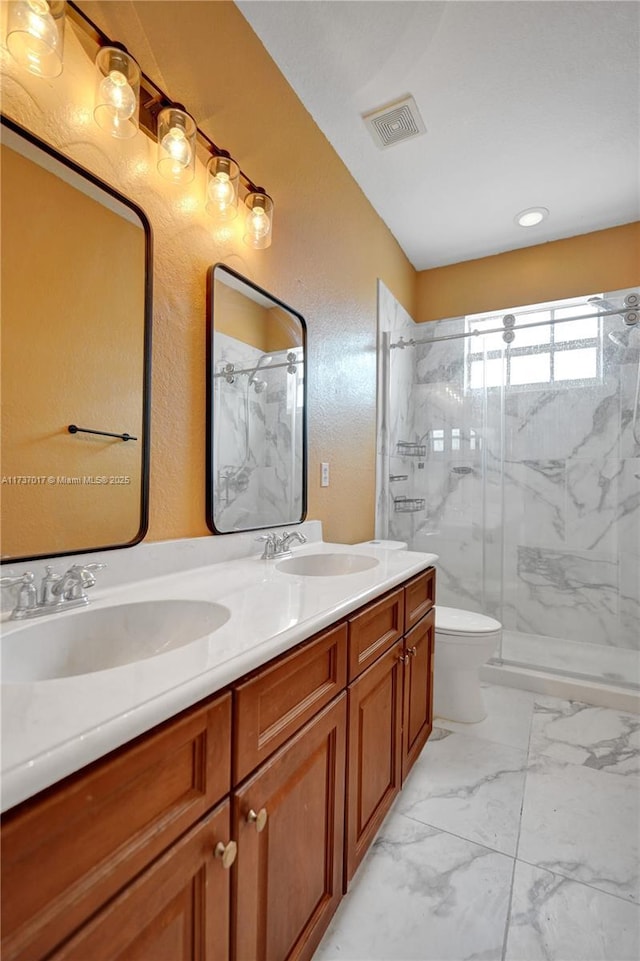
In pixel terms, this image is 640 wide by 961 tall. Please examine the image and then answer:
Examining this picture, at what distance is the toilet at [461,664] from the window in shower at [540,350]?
61.6 inches

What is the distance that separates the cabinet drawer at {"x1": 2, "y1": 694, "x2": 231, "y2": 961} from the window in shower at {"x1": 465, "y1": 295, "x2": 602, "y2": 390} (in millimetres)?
2680

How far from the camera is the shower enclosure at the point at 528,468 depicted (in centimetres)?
252

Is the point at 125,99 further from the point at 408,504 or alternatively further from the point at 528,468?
the point at 528,468

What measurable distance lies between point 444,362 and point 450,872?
2581mm

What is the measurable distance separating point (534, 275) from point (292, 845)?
10.7 feet

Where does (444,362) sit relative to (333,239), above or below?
below

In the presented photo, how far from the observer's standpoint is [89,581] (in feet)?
2.85

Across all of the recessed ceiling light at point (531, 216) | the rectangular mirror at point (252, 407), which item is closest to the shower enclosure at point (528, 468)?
the recessed ceiling light at point (531, 216)

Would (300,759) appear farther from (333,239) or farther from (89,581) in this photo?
(333,239)

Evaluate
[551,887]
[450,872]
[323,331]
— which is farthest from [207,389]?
[551,887]

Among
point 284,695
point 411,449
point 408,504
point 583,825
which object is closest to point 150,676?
point 284,695

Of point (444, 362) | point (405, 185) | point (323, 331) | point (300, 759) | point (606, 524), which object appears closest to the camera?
point (300, 759)

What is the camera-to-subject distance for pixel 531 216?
2.58 meters

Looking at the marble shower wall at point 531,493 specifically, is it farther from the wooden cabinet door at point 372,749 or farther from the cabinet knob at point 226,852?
the cabinet knob at point 226,852
